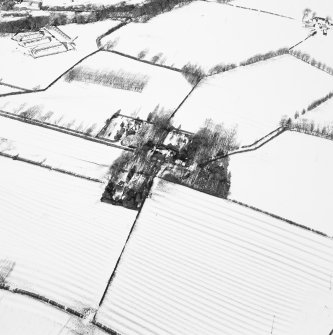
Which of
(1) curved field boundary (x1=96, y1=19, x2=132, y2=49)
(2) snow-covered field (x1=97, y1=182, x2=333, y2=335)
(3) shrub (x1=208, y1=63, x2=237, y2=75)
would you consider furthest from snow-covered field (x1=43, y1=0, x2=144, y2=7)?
(2) snow-covered field (x1=97, y1=182, x2=333, y2=335)

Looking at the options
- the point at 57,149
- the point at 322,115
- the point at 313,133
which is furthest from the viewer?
the point at 322,115

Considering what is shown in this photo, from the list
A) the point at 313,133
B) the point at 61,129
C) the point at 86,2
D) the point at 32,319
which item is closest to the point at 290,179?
the point at 313,133

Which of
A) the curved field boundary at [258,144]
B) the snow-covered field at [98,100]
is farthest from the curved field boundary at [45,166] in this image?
the curved field boundary at [258,144]

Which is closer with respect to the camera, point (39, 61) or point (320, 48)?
point (39, 61)

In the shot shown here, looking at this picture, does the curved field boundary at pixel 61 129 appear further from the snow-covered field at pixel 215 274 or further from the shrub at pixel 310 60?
the shrub at pixel 310 60

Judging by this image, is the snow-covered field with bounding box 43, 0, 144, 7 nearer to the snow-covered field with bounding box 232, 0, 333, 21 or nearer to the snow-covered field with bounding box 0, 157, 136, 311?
the snow-covered field with bounding box 232, 0, 333, 21

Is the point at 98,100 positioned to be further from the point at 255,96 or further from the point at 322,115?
the point at 322,115

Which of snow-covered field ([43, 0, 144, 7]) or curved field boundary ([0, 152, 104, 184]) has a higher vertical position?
snow-covered field ([43, 0, 144, 7])
